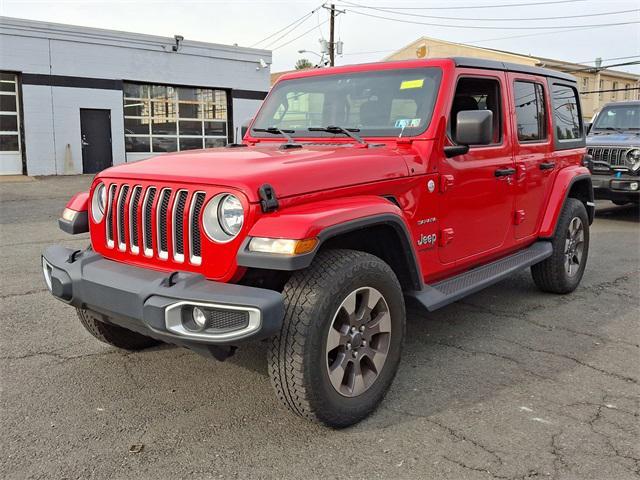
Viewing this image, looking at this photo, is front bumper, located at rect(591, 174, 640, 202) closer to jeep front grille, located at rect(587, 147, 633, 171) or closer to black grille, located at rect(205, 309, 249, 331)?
jeep front grille, located at rect(587, 147, 633, 171)

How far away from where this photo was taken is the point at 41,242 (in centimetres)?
797

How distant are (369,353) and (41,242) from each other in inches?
249

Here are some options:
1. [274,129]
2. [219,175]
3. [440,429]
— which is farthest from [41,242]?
[440,429]

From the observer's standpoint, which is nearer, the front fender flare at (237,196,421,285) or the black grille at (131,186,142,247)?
the front fender flare at (237,196,421,285)

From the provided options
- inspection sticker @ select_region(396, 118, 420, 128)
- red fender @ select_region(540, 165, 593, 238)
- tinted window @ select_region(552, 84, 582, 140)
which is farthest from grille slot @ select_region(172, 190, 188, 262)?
tinted window @ select_region(552, 84, 582, 140)

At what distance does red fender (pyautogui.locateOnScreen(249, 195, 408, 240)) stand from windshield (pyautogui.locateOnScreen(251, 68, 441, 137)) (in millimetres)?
908

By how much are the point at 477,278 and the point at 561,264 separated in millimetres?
1593

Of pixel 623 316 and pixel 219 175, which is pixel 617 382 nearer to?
pixel 623 316

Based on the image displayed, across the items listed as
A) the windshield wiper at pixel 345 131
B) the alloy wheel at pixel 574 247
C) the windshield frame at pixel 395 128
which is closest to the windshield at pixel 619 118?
the alloy wheel at pixel 574 247

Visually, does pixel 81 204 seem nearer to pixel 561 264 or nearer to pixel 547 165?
pixel 547 165

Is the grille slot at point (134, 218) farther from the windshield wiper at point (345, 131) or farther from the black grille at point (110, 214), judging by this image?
the windshield wiper at point (345, 131)

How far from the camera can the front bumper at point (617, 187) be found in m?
9.91

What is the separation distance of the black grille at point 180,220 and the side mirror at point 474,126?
5.80 feet

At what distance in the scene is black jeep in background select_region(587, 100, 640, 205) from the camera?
992 cm
